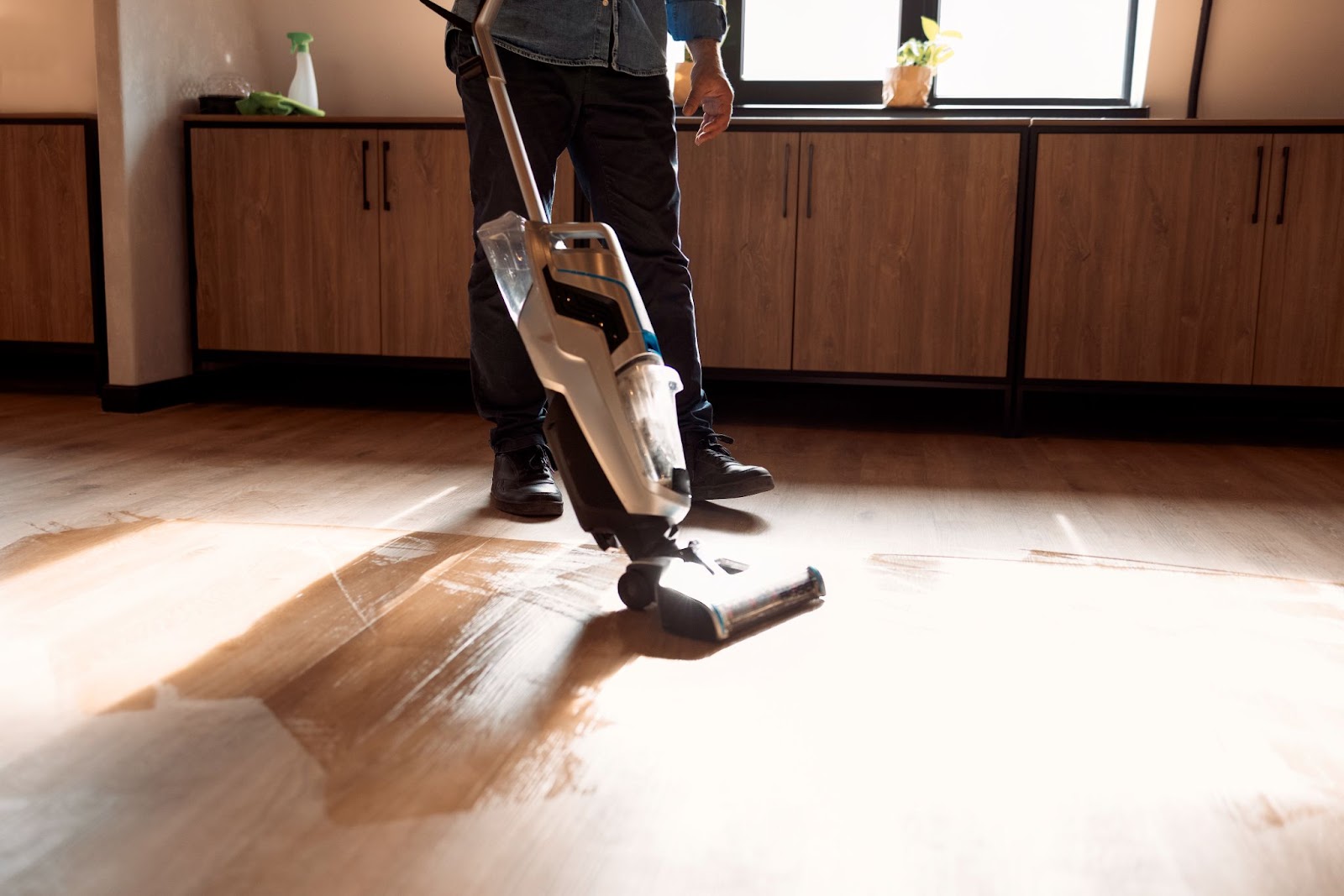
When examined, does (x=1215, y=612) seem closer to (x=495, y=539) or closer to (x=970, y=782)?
(x=970, y=782)

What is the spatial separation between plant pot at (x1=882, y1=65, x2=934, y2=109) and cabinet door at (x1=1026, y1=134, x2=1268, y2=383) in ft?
1.61

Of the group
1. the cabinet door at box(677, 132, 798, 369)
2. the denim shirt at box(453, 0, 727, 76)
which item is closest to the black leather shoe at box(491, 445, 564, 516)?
the denim shirt at box(453, 0, 727, 76)

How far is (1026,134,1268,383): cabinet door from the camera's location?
2744 millimetres

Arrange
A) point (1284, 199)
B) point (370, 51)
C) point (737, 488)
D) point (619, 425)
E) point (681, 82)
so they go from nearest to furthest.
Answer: point (619, 425) < point (737, 488) < point (1284, 199) < point (681, 82) < point (370, 51)

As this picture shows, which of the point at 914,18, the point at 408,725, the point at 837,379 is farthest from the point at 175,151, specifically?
the point at 408,725

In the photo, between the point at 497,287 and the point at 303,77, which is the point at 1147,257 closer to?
the point at 497,287

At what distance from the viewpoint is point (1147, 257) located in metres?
2.79

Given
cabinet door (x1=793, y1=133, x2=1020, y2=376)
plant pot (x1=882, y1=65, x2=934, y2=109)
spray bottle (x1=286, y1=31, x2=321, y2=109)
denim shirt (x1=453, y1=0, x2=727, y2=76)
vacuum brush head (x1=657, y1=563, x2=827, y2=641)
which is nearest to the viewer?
vacuum brush head (x1=657, y1=563, x2=827, y2=641)

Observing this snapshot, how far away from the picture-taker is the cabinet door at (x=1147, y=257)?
2.74 meters

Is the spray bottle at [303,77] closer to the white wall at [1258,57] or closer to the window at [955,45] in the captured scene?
the window at [955,45]

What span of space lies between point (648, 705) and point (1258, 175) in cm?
229

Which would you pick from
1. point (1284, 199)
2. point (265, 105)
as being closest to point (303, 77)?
point (265, 105)

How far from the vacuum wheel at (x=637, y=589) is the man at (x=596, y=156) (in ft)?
1.72

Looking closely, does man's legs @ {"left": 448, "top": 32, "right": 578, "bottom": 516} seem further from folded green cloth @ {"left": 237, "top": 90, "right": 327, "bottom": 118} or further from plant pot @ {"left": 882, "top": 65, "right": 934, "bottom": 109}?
plant pot @ {"left": 882, "top": 65, "right": 934, "bottom": 109}
